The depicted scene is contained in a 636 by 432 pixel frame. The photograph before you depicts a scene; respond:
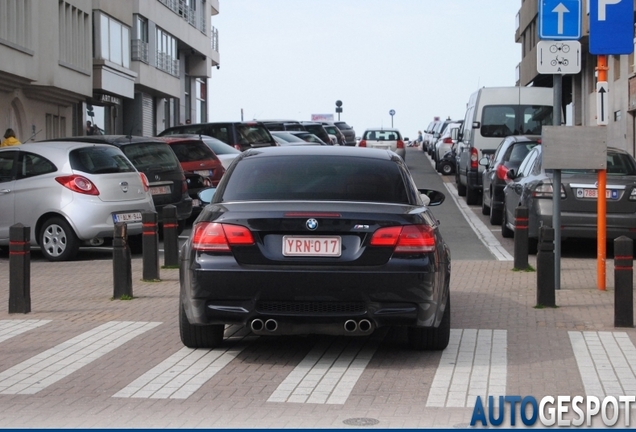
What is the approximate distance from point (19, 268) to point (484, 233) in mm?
10858

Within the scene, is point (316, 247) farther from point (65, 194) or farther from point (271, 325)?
point (65, 194)

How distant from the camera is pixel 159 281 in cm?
1377

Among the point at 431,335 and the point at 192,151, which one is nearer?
the point at 431,335

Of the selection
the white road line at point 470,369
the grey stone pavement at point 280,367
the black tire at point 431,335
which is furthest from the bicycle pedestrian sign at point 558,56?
the black tire at point 431,335

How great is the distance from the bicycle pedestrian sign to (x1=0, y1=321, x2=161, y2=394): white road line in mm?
5071

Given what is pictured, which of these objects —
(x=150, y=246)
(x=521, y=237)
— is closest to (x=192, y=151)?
(x=150, y=246)

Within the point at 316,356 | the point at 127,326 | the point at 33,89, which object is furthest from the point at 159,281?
the point at 33,89

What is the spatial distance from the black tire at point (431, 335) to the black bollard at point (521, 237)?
18.3 ft

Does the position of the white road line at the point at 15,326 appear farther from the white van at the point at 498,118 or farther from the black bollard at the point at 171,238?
the white van at the point at 498,118

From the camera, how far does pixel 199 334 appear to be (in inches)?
354

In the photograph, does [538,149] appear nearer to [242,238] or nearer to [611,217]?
[611,217]

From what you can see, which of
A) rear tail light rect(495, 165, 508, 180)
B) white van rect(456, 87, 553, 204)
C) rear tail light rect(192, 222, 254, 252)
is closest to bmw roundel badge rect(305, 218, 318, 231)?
rear tail light rect(192, 222, 254, 252)

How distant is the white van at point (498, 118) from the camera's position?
26594 millimetres

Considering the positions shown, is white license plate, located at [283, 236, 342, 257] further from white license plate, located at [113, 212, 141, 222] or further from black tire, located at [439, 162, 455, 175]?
black tire, located at [439, 162, 455, 175]
